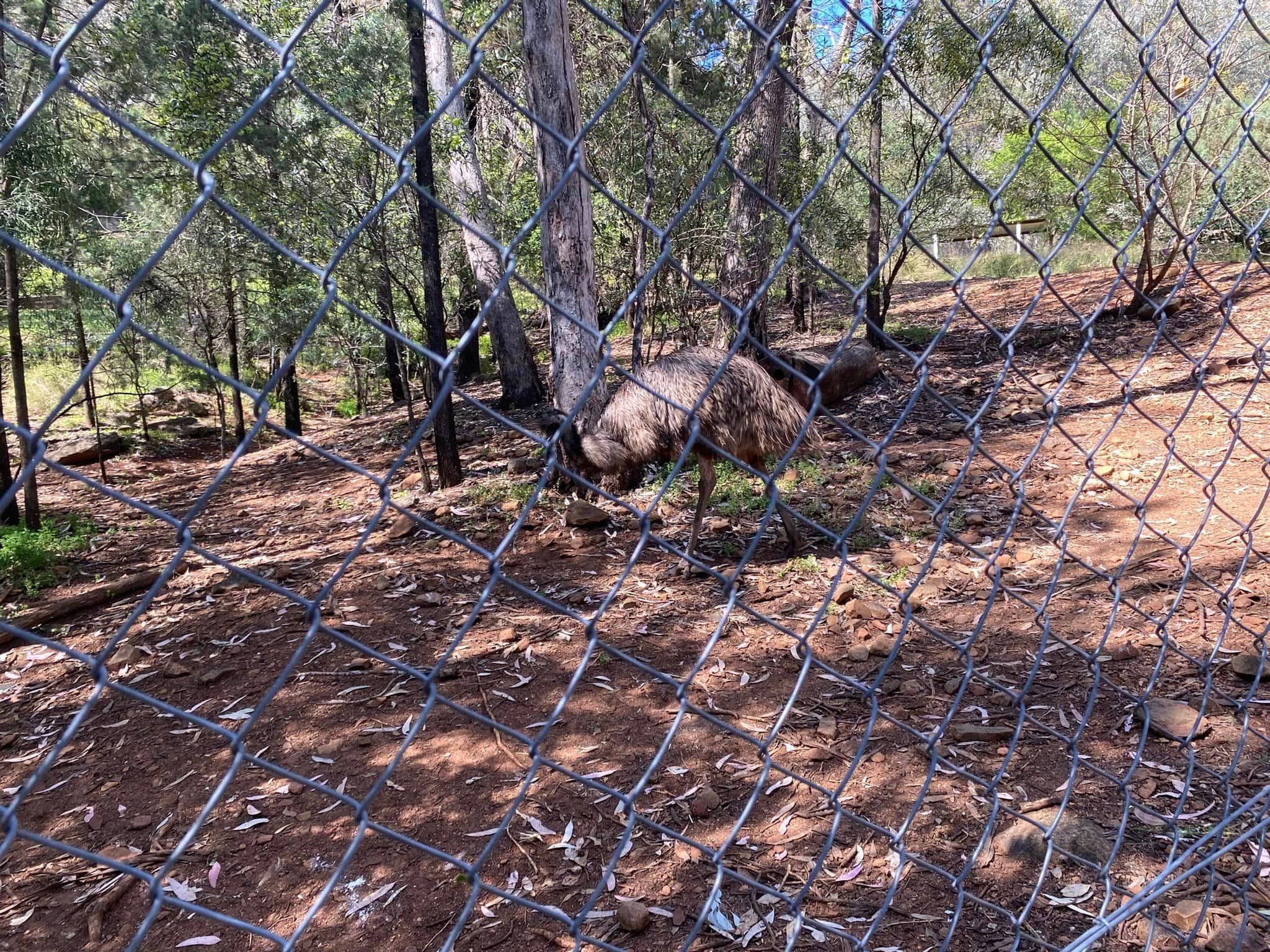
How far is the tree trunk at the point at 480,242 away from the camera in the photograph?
904cm

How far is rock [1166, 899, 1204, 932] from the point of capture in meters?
2.14

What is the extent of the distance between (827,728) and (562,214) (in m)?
4.39

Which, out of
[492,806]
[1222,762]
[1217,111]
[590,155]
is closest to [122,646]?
[492,806]

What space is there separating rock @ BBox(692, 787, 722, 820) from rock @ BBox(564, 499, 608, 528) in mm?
3309

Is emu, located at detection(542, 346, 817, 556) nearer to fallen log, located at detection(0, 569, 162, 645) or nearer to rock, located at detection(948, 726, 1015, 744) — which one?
rock, located at detection(948, 726, 1015, 744)

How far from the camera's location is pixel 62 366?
46.3 feet

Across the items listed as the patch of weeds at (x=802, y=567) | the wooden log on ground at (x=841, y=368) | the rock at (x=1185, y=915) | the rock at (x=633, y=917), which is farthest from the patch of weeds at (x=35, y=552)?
the rock at (x=1185, y=915)

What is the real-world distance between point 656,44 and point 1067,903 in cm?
787

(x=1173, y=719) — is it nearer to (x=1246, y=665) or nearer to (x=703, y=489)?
(x=1246, y=665)

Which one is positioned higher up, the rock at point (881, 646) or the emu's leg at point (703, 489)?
the emu's leg at point (703, 489)

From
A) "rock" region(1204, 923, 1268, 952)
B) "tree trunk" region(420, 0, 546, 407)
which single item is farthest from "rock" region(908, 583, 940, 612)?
"tree trunk" region(420, 0, 546, 407)

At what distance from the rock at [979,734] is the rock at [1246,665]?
0.91 m

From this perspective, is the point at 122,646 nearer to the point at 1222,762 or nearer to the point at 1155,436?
the point at 1222,762

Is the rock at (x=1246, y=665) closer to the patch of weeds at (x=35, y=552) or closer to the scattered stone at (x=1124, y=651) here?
the scattered stone at (x=1124, y=651)
